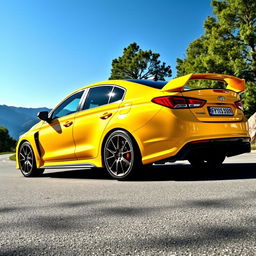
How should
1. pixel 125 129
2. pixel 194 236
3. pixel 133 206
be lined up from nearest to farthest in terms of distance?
pixel 194 236 < pixel 133 206 < pixel 125 129

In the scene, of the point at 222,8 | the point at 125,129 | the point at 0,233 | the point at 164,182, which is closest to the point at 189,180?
the point at 164,182

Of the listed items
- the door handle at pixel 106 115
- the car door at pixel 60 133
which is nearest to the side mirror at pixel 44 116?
the car door at pixel 60 133

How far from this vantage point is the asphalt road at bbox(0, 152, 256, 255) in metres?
2.05

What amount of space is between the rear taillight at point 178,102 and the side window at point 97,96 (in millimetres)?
1166

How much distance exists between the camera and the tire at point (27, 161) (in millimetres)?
7020

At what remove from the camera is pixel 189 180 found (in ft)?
16.9

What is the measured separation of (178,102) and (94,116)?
5.08 ft

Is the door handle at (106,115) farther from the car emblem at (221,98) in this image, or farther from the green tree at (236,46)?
the green tree at (236,46)

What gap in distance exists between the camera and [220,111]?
5.12 meters

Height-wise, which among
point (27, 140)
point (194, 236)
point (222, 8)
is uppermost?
point (222, 8)

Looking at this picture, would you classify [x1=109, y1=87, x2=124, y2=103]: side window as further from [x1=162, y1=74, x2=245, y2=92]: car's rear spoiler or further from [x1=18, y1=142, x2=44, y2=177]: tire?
[x1=18, y1=142, x2=44, y2=177]: tire

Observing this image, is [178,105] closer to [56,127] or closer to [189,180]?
[189,180]

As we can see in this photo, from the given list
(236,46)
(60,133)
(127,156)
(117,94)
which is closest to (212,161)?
(127,156)

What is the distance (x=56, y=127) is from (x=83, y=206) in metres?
3.35
